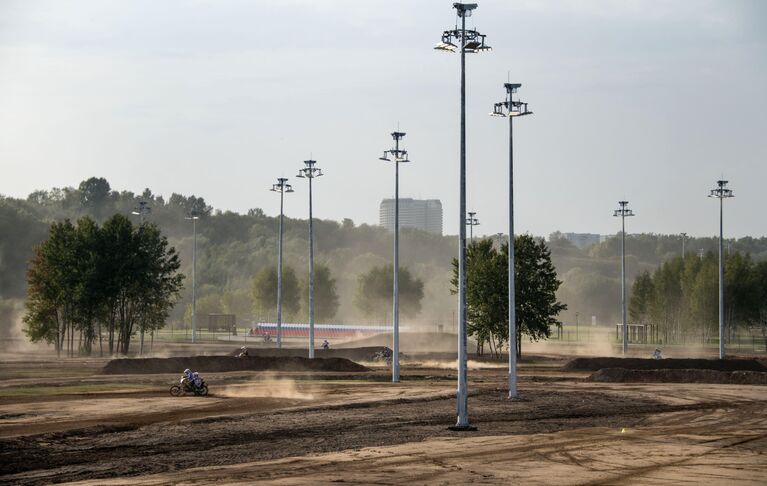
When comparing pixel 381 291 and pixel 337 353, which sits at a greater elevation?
pixel 381 291

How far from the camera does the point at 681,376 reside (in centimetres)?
7106

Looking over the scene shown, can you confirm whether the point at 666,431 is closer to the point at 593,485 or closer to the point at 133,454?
the point at 593,485

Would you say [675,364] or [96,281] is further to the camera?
[96,281]

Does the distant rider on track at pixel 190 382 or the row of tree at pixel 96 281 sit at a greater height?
the row of tree at pixel 96 281

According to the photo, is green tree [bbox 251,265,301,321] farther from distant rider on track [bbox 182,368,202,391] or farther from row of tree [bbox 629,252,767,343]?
distant rider on track [bbox 182,368,202,391]

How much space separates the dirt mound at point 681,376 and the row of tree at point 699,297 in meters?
77.3

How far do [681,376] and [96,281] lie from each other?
199 feet

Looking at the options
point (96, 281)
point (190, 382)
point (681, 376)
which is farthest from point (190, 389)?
point (96, 281)

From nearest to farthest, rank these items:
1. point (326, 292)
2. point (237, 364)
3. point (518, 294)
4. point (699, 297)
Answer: point (237, 364) → point (518, 294) → point (699, 297) → point (326, 292)

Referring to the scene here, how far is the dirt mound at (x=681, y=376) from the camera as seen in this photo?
228 feet

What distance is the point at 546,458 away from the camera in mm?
32656

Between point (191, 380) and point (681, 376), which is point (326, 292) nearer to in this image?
point (681, 376)

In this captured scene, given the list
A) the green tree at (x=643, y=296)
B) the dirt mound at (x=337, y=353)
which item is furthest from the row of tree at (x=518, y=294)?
the green tree at (x=643, y=296)

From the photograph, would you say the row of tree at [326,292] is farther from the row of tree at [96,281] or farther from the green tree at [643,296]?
the row of tree at [96,281]
